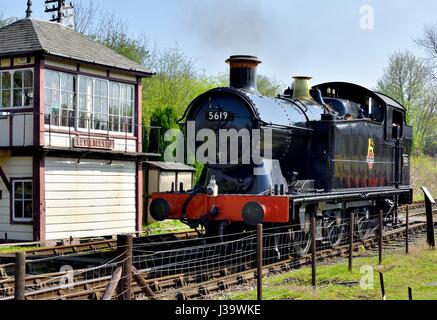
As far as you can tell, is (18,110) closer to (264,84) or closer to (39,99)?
(39,99)

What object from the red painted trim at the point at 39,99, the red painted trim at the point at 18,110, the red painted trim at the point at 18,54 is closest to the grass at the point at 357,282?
the red painted trim at the point at 39,99

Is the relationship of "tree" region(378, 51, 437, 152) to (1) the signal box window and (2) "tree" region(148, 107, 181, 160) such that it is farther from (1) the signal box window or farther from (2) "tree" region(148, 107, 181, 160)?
(1) the signal box window

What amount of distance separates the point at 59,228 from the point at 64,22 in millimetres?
7007

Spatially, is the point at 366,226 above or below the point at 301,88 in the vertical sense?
below

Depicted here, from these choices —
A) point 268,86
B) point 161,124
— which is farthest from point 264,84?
point 161,124

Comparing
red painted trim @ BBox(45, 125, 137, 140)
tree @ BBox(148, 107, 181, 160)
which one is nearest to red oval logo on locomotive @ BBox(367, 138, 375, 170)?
red painted trim @ BBox(45, 125, 137, 140)

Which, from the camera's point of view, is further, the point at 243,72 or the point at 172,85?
the point at 172,85

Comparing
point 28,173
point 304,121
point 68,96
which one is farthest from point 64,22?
point 304,121

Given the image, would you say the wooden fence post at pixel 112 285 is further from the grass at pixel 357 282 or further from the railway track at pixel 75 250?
the railway track at pixel 75 250

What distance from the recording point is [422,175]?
37.5 metres

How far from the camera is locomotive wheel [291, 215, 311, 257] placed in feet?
38.4

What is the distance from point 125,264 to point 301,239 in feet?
18.7

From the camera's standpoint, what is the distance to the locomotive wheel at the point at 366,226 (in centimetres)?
1425

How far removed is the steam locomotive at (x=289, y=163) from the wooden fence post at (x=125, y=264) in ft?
13.2
